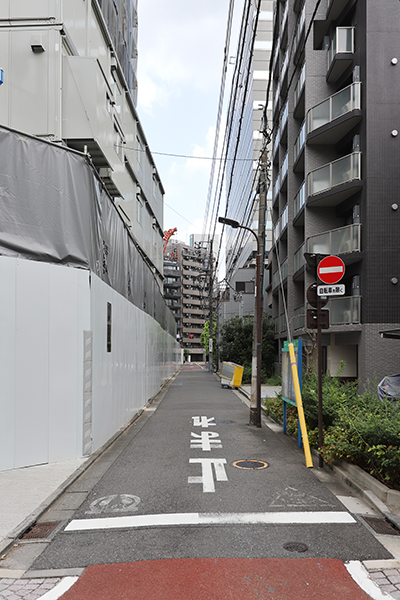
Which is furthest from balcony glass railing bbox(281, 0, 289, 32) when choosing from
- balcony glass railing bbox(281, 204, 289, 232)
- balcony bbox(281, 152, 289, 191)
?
balcony glass railing bbox(281, 204, 289, 232)

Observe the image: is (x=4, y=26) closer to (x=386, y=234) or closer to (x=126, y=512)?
(x=126, y=512)

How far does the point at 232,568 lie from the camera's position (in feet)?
13.7

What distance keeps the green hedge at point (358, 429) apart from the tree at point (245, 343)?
21462 millimetres

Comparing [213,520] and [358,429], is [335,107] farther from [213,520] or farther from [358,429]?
[213,520]

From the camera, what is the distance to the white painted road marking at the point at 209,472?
23.0 feet

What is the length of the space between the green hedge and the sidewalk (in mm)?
392

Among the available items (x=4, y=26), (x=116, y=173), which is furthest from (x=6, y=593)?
(x=116, y=173)

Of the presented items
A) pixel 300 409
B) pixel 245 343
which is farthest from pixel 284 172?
pixel 300 409

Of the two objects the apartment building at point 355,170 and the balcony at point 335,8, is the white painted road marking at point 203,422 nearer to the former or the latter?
the apartment building at point 355,170

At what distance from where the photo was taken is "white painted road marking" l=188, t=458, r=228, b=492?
23.0 ft

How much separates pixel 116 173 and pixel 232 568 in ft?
48.0

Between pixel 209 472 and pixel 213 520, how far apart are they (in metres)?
2.34

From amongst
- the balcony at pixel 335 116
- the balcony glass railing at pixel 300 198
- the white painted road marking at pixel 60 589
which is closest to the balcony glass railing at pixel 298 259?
the balcony glass railing at pixel 300 198

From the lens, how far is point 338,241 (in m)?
19.9
